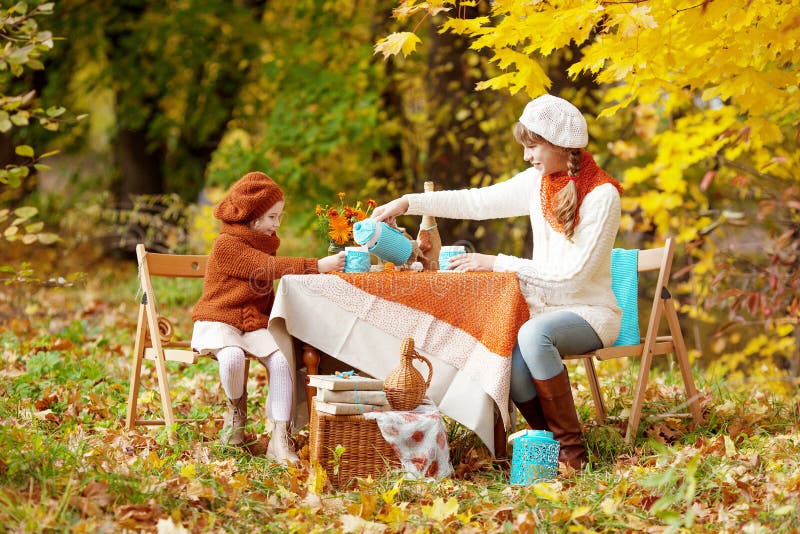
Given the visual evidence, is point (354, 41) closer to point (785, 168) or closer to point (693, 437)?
point (785, 168)

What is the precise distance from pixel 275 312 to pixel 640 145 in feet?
20.5

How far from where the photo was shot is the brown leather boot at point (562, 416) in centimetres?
410

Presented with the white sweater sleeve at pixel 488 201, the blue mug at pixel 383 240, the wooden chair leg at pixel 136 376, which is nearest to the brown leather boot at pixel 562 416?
the blue mug at pixel 383 240

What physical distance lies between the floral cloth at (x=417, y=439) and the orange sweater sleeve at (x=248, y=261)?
82cm

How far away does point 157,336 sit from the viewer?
180 inches

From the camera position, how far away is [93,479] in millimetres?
3156

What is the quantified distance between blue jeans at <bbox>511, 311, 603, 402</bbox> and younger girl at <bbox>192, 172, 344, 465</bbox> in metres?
0.88

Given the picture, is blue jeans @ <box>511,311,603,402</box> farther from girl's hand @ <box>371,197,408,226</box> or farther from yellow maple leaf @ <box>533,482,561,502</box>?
girl's hand @ <box>371,197,408,226</box>

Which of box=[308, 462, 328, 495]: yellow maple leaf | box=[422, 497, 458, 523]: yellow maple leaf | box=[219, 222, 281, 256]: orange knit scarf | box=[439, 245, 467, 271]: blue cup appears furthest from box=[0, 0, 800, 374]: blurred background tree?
box=[422, 497, 458, 523]: yellow maple leaf

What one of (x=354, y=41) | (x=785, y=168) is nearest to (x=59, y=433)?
(x=785, y=168)

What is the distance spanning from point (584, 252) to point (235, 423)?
1.72 meters

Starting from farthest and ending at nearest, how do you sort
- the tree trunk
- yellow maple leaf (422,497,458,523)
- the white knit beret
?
the tree trunk < the white knit beret < yellow maple leaf (422,497,458,523)

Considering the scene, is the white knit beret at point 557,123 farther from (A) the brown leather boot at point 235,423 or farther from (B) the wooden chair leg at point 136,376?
(B) the wooden chair leg at point 136,376

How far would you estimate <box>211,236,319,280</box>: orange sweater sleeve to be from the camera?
169 inches
